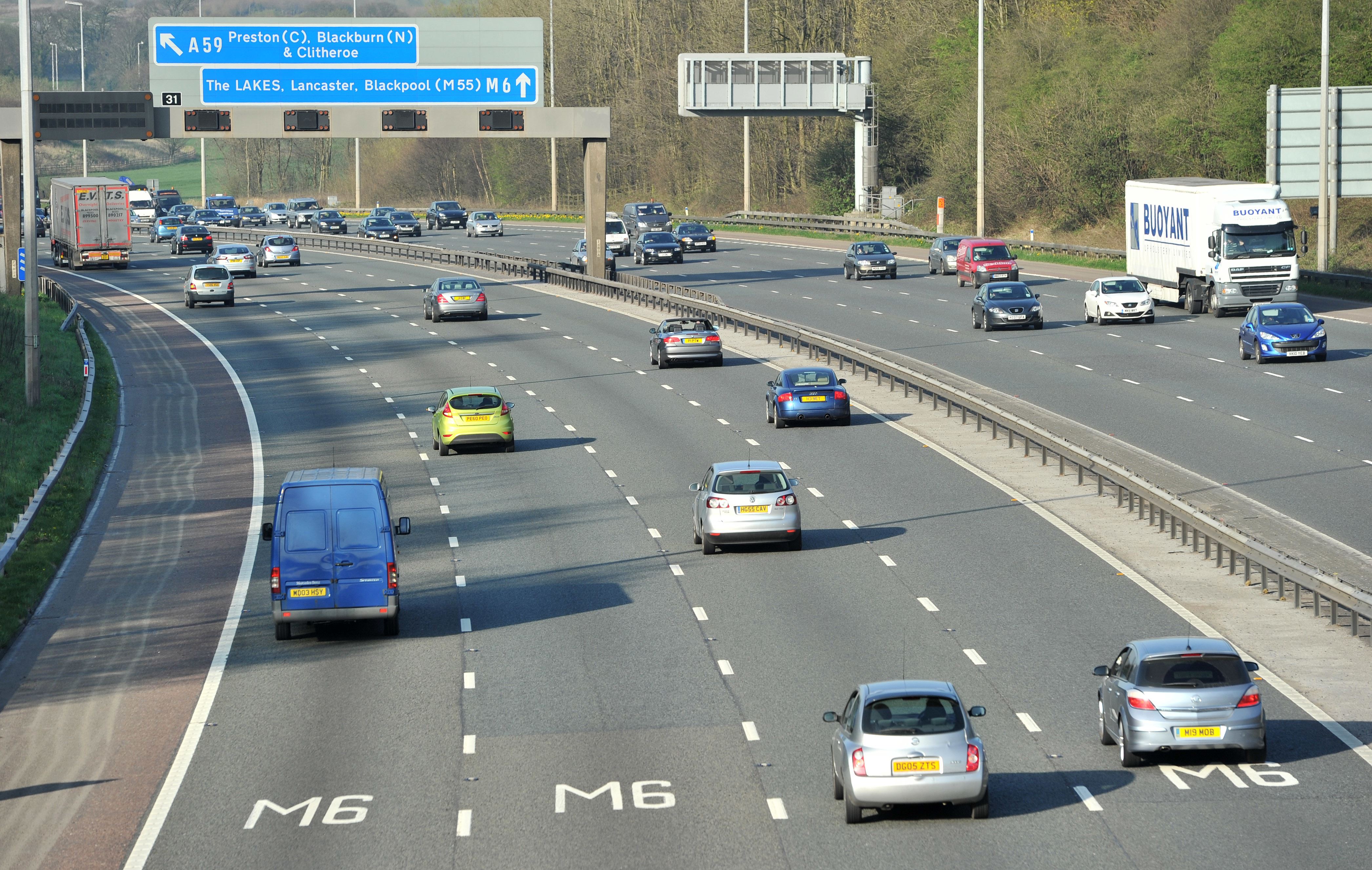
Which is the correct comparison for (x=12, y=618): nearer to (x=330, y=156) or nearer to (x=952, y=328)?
(x=952, y=328)

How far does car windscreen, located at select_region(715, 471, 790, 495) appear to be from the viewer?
96.6ft

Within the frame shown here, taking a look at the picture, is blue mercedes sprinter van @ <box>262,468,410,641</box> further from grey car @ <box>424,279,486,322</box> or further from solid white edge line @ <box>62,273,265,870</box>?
grey car @ <box>424,279,486,322</box>

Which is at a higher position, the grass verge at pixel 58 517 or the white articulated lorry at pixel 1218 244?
the white articulated lorry at pixel 1218 244

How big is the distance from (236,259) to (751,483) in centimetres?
5756

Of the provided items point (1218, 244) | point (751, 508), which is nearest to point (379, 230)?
point (1218, 244)

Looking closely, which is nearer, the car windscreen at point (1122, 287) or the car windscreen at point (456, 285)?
the car windscreen at point (1122, 287)

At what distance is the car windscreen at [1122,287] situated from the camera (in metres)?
55.8

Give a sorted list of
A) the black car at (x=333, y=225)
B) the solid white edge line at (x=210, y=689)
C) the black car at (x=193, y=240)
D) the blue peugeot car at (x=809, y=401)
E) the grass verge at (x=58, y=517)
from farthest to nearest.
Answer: the black car at (x=333, y=225) < the black car at (x=193, y=240) < the blue peugeot car at (x=809, y=401) < the grass verge at (x=58, y=517) < the solid white edge line at (x=210, y=689)

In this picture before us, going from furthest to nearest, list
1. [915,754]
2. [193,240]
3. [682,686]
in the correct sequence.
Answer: [193,240] < [682,686] < [915,754]

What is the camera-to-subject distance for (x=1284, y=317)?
4731cm

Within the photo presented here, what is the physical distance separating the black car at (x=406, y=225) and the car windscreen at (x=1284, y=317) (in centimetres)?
6544

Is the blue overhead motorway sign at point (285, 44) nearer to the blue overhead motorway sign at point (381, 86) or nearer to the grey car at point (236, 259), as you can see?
the blue overhead motorway sign at point (381, 86)

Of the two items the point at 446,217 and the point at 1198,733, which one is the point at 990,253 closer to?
the point at 1198,733

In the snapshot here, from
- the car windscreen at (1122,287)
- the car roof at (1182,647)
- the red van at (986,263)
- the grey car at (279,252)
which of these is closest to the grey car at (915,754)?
the car roof at (1182,647)
